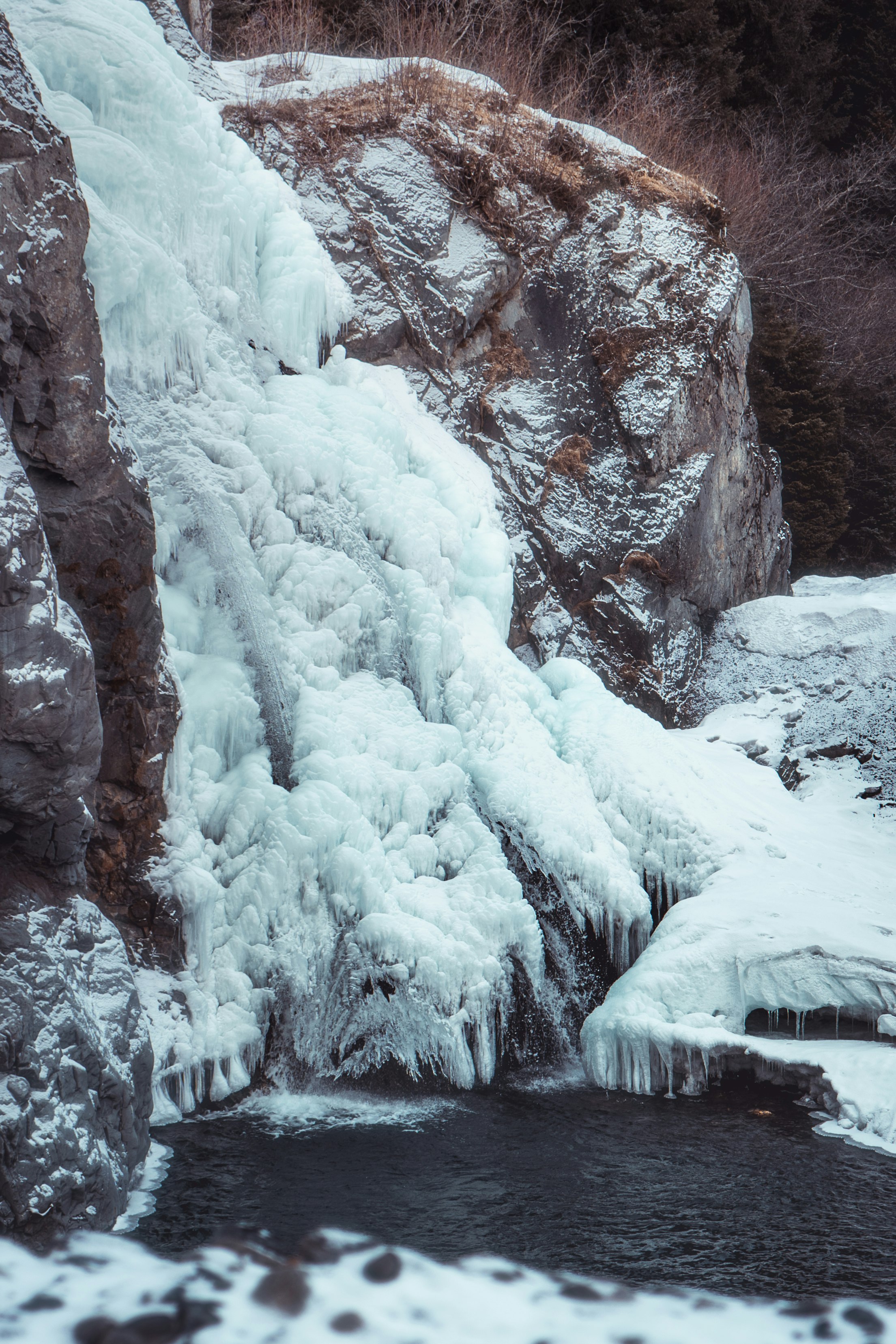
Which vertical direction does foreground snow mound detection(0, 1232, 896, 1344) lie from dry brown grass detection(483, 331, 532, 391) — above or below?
below

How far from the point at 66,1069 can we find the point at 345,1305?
2.73 meters

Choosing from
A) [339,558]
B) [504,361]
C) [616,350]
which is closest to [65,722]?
[339,558]

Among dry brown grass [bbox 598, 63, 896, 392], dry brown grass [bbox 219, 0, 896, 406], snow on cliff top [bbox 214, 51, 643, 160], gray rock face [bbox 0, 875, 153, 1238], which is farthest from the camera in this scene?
dry brown grass [bbox 598, 63, 896, 392]

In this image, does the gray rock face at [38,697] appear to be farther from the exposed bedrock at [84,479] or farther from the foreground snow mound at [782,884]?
the foreground snow mound at [782,884]

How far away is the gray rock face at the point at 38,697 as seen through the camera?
352 cm

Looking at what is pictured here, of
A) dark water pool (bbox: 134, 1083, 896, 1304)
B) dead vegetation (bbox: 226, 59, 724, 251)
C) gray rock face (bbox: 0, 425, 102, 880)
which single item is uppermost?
dead vegetation (bbox: 226, 59, 724, 251)

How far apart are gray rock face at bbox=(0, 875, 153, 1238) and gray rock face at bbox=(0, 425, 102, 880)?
0.25m

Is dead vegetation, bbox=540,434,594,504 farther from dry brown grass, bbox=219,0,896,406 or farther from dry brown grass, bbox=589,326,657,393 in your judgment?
dry brown grass, bbox=219,0,896,406

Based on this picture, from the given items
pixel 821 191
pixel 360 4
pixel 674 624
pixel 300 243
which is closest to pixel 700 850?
pixel 674 624

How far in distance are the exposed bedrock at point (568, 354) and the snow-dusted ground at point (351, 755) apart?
775 millimetres

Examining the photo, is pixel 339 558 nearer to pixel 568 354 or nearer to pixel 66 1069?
pixel 66 1069

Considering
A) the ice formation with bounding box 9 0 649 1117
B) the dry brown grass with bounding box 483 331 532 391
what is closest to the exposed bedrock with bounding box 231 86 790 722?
the dry brown grass with bounding box 483 331 532 391

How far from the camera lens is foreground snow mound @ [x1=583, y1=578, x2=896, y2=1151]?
5.50m

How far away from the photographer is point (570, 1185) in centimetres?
429
